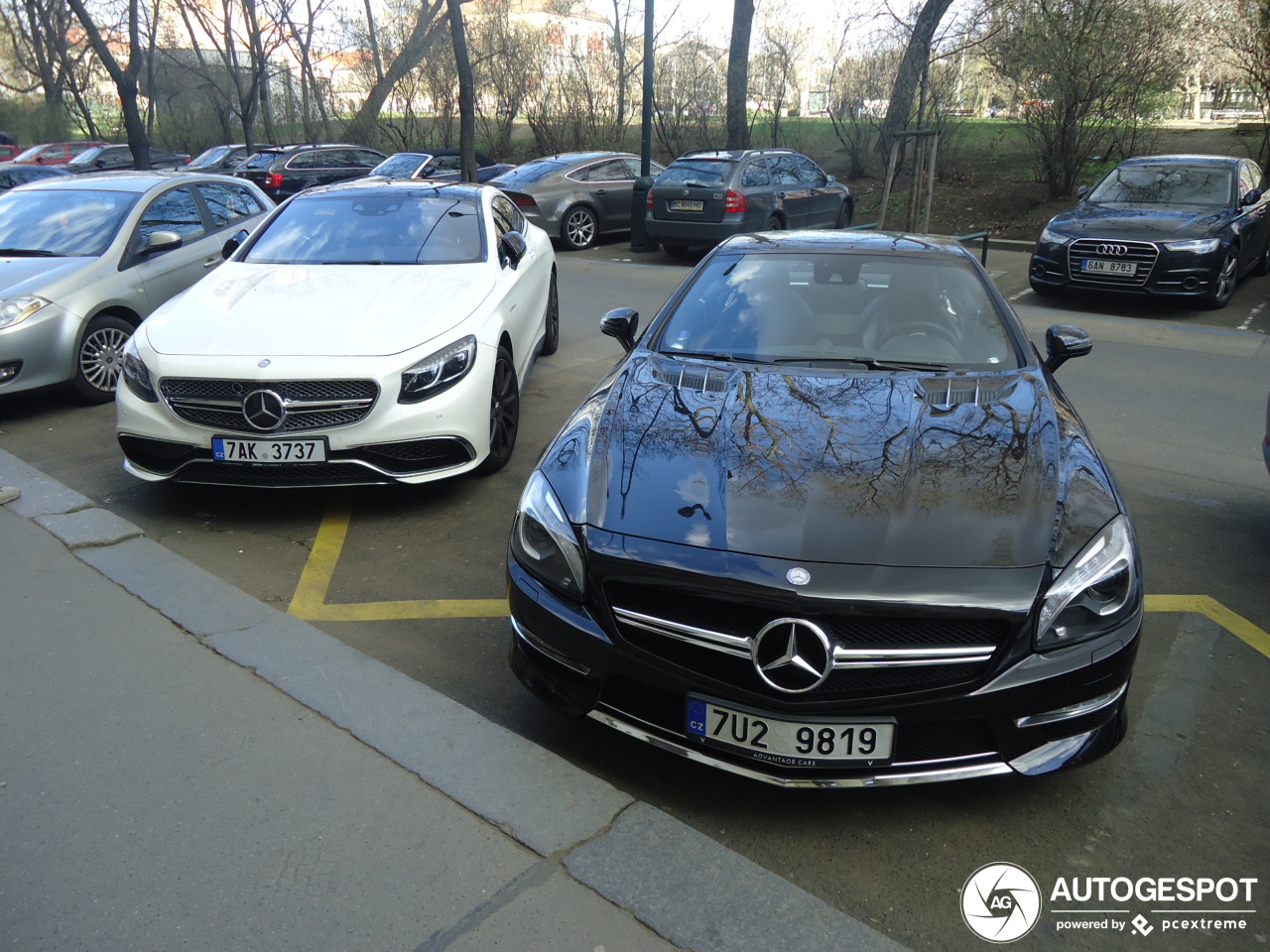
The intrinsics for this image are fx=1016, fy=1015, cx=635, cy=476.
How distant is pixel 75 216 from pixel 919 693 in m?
7.91

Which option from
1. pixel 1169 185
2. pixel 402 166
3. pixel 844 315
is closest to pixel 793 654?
pixel 844 315

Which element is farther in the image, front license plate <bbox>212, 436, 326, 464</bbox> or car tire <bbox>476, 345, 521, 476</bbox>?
car tire <bbox>476, 345, 521, 476</bbox>

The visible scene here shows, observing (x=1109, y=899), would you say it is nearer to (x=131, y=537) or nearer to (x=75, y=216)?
(x=131, y=537)

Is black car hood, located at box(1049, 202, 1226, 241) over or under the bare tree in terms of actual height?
under

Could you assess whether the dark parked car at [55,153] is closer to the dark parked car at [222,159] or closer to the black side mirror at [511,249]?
the dark parked car at [222,159]

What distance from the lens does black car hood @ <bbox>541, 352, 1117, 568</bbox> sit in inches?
111

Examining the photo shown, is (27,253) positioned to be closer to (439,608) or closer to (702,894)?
(439,608)

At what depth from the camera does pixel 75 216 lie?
8023 mm

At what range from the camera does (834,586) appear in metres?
2.64

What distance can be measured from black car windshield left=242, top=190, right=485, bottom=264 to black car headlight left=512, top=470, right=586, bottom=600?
11.5 feet

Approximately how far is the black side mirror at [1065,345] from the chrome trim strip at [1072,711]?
1958mm

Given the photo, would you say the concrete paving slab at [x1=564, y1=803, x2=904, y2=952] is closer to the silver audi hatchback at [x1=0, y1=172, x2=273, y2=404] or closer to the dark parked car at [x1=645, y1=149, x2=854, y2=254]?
the silver audi hatchback at [x1=0, y1=172, x2=273, y2=404]

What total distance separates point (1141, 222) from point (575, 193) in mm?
8711

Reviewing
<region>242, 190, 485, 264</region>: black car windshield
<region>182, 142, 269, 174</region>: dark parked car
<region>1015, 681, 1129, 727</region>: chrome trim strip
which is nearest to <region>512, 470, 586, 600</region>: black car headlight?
<region>1015, 681, 1129, 727</region>: chrome trim strip
